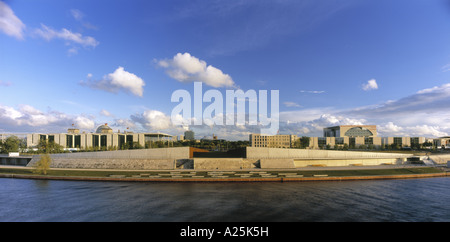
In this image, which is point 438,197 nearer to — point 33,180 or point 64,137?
point 33,180

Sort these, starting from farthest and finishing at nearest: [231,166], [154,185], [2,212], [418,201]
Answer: [231,166]
[154,185]
[418,201]
[2,212]

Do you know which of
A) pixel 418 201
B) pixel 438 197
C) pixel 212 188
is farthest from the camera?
pixel 212 188

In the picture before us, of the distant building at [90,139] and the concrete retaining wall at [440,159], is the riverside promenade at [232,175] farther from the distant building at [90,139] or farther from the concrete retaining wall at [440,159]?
the distant building at [90,139]

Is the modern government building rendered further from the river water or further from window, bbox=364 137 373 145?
the river water

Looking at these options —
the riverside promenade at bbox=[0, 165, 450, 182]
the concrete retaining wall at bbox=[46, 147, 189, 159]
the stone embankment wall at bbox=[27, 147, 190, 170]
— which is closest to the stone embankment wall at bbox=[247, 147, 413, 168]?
the riverside promenade at bbox=[0, 165, 450, 182]

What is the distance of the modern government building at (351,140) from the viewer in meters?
136

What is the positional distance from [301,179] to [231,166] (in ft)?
48.1

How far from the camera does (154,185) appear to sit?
3197 centimetres

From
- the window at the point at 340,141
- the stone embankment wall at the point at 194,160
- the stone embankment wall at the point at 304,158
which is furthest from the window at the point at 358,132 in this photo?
the stone embankment wall at the point at 194,160

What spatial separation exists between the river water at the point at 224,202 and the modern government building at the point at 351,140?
106041 mm

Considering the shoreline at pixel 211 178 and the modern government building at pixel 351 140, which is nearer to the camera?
the shoreline at pixel 211 178

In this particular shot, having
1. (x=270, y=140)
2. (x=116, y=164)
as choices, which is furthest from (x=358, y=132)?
(x=116, y=164)

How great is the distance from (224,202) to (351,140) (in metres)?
144
